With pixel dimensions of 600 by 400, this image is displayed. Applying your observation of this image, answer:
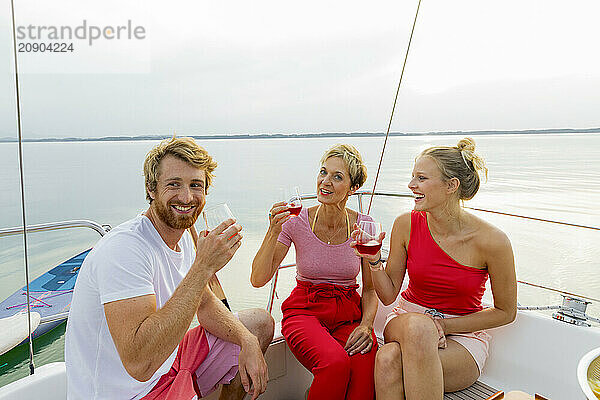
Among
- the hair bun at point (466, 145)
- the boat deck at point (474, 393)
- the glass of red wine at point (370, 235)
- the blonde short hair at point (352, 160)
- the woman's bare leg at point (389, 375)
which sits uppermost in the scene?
the hair bun at point (466, 145)

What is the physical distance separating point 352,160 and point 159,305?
103cm

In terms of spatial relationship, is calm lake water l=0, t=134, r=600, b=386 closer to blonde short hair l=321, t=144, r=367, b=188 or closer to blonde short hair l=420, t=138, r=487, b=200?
blonde short hair l=321, t=144, r=367, b=188

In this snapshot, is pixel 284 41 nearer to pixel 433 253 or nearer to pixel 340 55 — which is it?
pixel 340 55

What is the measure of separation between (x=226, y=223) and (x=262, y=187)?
1411cm

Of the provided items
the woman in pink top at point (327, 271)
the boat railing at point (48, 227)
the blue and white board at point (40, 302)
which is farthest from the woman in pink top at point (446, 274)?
the blue and white board at point (40, 302)

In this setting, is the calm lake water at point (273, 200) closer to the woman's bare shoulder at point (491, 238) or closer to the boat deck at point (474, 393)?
the woman's bare shoulder at point (491, 238)

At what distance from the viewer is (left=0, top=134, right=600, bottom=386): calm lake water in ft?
24.6

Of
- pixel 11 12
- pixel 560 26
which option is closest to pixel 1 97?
pixel 11 12

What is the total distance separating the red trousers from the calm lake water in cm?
79

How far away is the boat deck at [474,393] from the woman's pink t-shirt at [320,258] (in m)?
0.59

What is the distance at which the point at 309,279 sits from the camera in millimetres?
2111

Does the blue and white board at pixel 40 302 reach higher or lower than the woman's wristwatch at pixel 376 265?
lower

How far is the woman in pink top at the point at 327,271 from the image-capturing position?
6.19 ft

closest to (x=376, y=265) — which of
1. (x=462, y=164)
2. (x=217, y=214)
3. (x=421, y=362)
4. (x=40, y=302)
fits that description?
(x=421, y=362)
